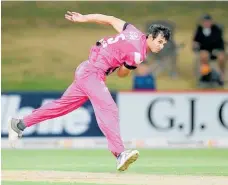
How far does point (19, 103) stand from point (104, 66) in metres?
6.60

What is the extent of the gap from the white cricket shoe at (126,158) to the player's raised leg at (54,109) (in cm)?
92

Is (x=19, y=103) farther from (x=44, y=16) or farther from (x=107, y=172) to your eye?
(x=44, y=16)

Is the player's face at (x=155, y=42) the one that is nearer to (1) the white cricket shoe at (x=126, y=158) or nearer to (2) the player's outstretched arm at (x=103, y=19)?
(2) the player's outstretched arm at (x=103, y=19)

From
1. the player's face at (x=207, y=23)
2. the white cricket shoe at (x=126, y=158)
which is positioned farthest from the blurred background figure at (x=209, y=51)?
the white cricket shoe at (x=126, y=158)

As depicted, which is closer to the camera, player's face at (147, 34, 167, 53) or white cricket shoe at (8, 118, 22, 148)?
player's face at (147, 34, 167, 53)

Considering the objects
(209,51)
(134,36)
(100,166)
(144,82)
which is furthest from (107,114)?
(209,51)

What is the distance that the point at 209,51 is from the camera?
72.6 feet

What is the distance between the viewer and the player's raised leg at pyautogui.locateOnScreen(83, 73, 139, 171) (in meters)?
10.8

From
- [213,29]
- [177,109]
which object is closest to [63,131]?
[177,109]

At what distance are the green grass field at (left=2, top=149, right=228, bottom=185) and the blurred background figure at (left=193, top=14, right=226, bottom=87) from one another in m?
5.23

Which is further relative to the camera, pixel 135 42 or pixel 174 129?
pixel 174 129

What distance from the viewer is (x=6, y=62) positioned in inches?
1014

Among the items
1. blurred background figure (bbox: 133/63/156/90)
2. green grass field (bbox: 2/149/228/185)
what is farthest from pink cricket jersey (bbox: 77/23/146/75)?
blurred background figure (bbox: 133/63/156/90)

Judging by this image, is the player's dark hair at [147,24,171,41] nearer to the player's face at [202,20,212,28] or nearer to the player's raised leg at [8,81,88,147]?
the player's raised leg at [8,81,88,147]
